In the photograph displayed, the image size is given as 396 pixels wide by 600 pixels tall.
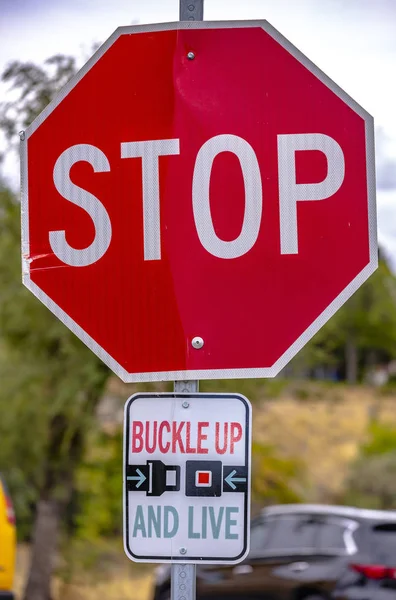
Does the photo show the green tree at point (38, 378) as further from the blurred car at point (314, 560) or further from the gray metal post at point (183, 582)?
the gray metal post at point (183, 582)

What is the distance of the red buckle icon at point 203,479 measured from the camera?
6.23 ft

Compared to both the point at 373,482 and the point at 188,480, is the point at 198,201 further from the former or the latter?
the point at 373,482

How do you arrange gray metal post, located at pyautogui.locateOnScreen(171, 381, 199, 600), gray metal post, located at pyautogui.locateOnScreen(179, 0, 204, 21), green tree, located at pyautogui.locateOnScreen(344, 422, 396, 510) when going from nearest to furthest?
1. gray metal post, located at pyautogui.locateOnScreen(171, 381, 199, 600)
2. gray metal post, located at pyautogui.locateOnScreen(179, 0, 204, 21)
3. green tree, located at pyautogui.locateOnScreen(344, 422, 396, 510)

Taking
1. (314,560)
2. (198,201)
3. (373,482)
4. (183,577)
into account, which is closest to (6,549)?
(314,560)

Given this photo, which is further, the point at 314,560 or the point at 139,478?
the point at 314,560

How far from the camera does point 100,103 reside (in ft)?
6.57

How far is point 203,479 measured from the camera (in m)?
1.90

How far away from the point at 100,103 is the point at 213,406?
64 centimetres

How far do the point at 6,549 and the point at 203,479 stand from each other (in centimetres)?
628

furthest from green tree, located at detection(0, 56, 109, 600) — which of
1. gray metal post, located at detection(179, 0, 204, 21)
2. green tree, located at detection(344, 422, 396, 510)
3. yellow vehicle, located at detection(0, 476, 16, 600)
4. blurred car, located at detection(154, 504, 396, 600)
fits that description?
green tree, located at detection(344, 422, 396, 510)

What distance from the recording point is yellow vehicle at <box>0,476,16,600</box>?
7.75 metres

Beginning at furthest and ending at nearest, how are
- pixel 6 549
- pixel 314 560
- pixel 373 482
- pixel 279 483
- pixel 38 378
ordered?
pixel 373 482, pixel 279 483, pixel 38 378, pixel 314 560, pixel 6 549

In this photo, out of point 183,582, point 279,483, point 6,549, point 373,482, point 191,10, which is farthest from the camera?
point 373,482

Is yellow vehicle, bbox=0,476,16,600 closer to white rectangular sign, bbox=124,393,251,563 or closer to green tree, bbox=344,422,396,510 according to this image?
white rectangular sign, bbox=124,393,251,563
